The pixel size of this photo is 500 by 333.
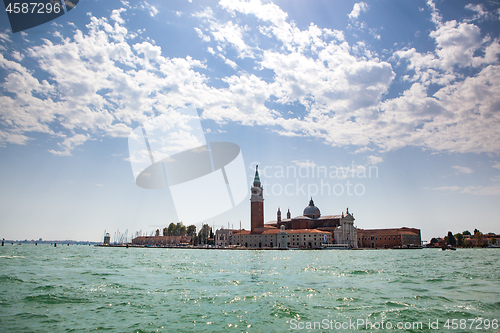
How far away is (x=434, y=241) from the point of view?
126 metres

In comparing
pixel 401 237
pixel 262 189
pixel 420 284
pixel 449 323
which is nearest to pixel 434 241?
pixel 401 237

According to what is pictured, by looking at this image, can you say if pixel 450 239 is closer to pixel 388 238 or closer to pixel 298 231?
pixel 388 238

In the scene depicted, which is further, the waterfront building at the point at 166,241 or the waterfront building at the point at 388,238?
the waterfront building at the point at 166,241

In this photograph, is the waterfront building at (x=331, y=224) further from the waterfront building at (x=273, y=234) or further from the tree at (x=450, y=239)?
the tree at (x=450, y=239)

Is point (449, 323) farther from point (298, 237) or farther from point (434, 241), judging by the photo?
point (434, 241)

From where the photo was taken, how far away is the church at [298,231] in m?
94.5

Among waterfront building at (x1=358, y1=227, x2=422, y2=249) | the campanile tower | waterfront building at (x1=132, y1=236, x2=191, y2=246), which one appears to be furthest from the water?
waterfront building at (x1=132, y1=236, x2=191, y2=246)

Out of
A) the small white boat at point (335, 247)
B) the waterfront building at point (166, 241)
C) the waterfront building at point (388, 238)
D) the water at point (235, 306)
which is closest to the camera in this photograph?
the water at point (235, 306)

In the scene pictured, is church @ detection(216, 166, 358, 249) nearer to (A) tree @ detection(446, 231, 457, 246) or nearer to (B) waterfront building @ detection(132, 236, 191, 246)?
(B) waterfront building @ detection(132, 236, 191, 246)

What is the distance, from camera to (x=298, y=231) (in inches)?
3851

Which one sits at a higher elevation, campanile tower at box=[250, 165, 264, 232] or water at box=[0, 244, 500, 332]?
campanile tower at box=[250, 165, 264, 232]

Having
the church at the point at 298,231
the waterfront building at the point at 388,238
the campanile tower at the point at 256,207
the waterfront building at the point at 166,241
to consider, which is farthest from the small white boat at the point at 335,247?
the waterfront building at the point at 166,241

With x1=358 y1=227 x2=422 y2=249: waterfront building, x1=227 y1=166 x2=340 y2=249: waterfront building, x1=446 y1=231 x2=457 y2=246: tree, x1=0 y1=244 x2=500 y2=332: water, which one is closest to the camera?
x1=0 y1=244 x2=500 y2=332: water

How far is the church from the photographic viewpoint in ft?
310
